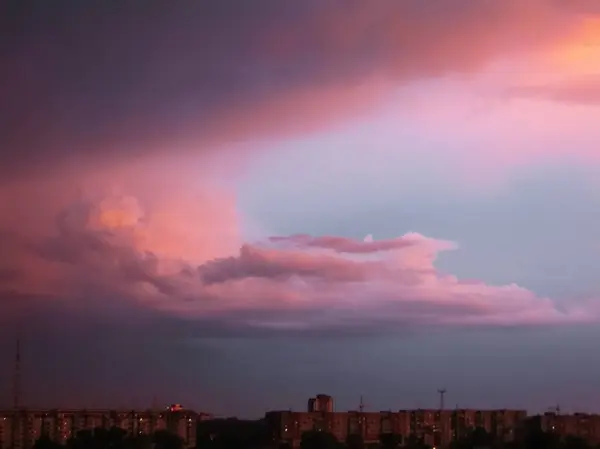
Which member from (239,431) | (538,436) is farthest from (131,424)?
(538,436)

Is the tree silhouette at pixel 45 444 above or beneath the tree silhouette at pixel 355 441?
above

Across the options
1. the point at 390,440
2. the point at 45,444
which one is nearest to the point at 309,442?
the point at 390,440

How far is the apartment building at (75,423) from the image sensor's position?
76938 mm

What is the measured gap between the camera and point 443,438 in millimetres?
82062

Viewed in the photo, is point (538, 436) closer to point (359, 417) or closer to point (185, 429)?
point (359, 417)

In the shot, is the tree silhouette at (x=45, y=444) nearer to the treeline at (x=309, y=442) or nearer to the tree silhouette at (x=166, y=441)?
the treeline at (x=309, y=442)

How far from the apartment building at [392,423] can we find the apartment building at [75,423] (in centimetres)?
783

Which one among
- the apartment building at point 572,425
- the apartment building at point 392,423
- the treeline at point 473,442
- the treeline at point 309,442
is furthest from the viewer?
the apartment building at point 392,423

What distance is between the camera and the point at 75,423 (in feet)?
270

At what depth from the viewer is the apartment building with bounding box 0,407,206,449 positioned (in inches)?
3029

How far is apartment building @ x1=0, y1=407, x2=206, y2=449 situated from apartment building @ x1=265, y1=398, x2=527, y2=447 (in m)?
7.83

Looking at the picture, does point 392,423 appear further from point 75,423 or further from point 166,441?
point 75,423

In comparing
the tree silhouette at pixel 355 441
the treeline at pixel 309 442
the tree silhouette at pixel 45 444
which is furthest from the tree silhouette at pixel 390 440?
the tree silhouette at pixel 45 444

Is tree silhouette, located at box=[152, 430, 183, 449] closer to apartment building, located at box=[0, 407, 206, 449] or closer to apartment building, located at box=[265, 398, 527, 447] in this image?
apartment building, located at box=[0, 407, 206, 449]
